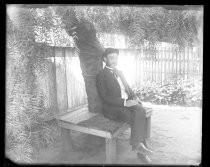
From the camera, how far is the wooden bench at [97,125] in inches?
138

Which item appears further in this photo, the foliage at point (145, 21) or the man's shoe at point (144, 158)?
the man's shoe at point (144, 158)

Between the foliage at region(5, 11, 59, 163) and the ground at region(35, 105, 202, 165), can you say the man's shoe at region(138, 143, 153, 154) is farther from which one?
the foliage at region(5, 11, 59, 163)

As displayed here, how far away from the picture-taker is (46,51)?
321cm

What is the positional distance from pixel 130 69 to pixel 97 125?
8.42 feet

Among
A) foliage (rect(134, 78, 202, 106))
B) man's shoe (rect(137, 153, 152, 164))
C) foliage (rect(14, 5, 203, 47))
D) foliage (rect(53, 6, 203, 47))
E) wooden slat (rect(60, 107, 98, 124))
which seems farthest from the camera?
foliage (rect(134, 78, 202, 106))

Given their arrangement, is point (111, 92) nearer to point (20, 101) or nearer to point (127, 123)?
point (127, 123)

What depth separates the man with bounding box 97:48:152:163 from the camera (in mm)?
3633

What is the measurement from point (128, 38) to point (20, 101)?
5.71ft

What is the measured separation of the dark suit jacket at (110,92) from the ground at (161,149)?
0.66 meters

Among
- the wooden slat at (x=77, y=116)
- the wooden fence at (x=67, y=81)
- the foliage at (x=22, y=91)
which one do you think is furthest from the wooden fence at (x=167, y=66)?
the foliage at (x=22, y=91)

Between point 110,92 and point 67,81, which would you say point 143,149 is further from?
point 67,81

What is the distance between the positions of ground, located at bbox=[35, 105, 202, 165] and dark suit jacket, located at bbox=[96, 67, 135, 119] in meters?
0.66

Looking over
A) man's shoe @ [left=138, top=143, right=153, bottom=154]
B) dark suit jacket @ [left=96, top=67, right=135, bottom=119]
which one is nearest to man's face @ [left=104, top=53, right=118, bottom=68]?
dark suit jacket @ [left=96, top=67, right=135, bottom=119]

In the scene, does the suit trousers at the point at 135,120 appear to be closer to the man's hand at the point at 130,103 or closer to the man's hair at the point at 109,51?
the man's hand at the point at 130,103
